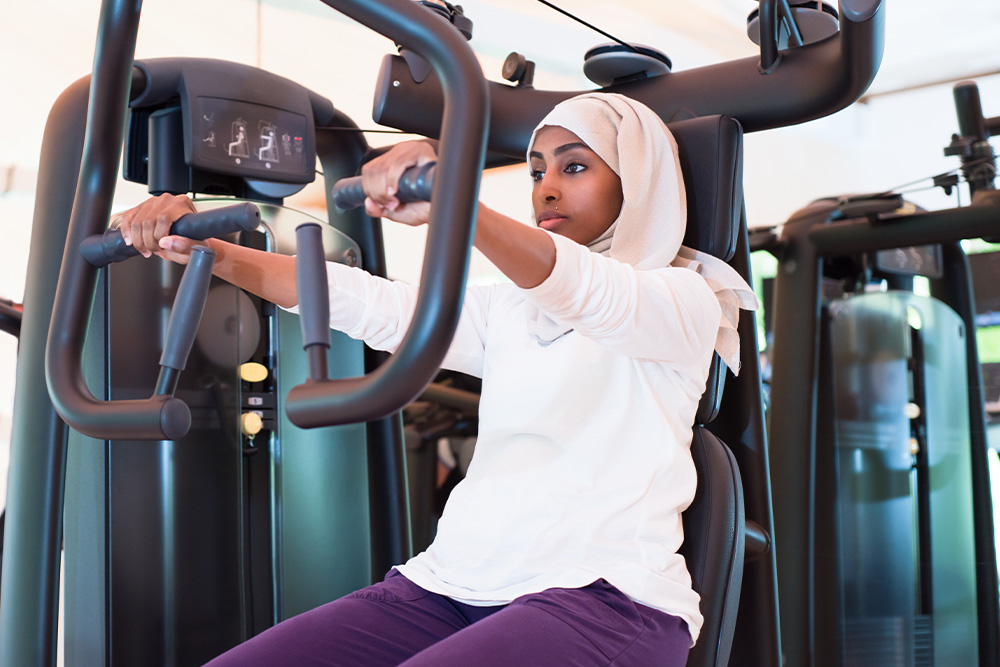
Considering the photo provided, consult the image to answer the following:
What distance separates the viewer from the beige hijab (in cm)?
132

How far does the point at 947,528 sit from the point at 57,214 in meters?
2.18

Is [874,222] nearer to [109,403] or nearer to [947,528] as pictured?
[947,528]

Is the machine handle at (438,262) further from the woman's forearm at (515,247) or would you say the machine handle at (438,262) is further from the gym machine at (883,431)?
the gym machine at (883,431)

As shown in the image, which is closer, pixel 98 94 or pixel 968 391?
pixel 98 94

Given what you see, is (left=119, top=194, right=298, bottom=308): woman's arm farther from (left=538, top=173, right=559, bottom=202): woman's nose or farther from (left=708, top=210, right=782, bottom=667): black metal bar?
(left=708, top=210, right=782, bottom=667): black metal bar

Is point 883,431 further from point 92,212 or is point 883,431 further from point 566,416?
point 92,212

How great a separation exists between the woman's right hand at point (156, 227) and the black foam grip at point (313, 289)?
237 millimetres

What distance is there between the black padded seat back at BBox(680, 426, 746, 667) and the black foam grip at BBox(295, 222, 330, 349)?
0.71 m

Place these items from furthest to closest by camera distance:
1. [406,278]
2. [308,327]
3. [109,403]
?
1. [406,278]
2. [109,403]
3. [308,327]

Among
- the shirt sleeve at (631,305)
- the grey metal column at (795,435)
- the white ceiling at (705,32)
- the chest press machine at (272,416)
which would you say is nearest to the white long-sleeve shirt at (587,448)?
the shirt sleeve at (631,305)

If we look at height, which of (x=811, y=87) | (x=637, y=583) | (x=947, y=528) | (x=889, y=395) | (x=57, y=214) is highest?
(x=811, y=87)

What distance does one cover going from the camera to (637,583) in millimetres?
1088

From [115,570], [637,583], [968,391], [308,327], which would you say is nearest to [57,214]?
[115,570]

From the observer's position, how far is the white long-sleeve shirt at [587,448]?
1.09m
